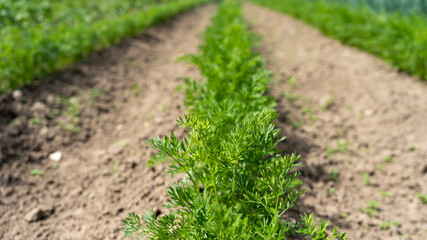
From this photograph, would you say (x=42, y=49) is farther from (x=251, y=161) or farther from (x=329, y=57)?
(x=329, y=57)

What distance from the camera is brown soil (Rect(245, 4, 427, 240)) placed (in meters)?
2.55

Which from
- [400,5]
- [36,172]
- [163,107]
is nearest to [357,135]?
[163,107]

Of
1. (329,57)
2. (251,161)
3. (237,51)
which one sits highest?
(237,51)

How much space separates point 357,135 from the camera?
147 inches

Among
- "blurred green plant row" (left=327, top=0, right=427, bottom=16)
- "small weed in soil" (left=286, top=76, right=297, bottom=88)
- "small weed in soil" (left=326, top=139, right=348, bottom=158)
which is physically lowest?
"small weed in soil" (left=326, top=139, right=348, bottom=158)

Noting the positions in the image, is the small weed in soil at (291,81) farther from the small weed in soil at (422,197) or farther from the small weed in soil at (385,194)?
the small weed in soil at (422,197)

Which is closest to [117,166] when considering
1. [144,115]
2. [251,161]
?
[144,115]

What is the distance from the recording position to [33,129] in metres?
3.63

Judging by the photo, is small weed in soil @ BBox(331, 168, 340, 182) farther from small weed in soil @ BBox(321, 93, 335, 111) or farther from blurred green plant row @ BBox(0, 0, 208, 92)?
blurred green plant row @ BBox(0, 0, 208, 92)

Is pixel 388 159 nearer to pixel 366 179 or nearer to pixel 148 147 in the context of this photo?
pixel 366 179

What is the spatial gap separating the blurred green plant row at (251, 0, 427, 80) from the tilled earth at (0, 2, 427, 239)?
0.84 feet

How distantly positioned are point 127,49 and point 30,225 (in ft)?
17.3

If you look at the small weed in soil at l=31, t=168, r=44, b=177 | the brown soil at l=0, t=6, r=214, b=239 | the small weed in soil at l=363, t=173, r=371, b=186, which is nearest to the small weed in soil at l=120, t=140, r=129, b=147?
the brown soil at l=0, t=6, r=214, b=239

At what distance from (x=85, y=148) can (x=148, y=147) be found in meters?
1.06
